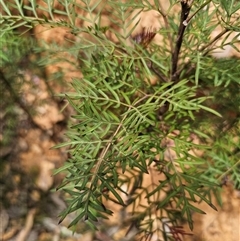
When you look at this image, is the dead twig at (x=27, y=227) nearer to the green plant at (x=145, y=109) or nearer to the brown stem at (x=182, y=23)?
the green plant at (x=145, y=109)

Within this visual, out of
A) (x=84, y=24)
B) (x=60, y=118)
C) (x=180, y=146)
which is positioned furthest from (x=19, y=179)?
(x=180, y=146)

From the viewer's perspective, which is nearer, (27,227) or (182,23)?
(182,23)

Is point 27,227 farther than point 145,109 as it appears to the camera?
Yes

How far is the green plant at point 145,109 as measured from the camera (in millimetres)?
660

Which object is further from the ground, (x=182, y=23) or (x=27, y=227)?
(x=182, y=23)

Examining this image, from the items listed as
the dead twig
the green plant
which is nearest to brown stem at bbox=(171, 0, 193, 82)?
the green plant

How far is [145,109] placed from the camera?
74cm

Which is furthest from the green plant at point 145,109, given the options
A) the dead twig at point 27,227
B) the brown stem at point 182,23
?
the dead twig at point 27,227

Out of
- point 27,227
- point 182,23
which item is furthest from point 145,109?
point 27,227

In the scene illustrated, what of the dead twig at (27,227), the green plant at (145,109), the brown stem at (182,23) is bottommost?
the dead twig at (27,227)

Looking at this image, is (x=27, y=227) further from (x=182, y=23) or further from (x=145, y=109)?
(x=182, y=23)

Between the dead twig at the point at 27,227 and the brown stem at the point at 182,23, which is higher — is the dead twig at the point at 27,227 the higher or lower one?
the lower one

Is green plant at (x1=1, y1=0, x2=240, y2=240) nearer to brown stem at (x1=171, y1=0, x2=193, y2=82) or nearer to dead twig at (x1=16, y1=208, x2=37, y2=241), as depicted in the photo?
brown stem at (x1=171, y1=0, x2=193, y2=82)

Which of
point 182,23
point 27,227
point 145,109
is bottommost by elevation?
point 27,227
